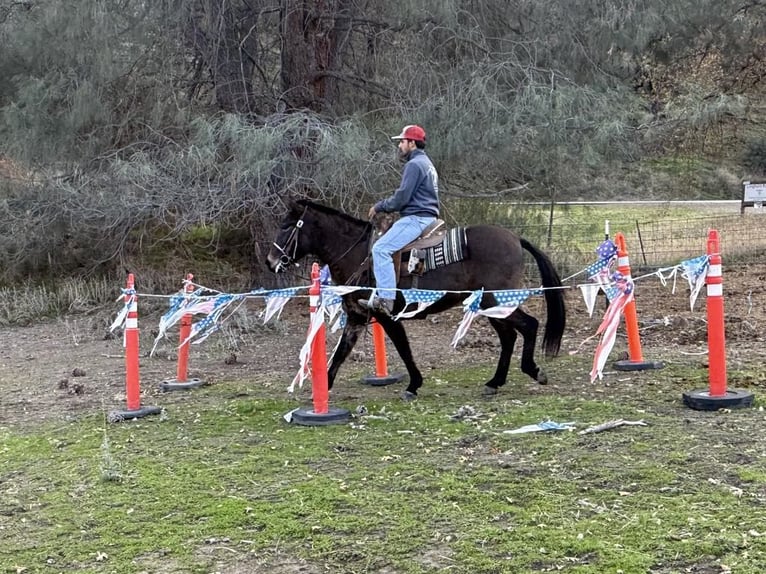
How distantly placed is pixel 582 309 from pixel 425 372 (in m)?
4.62

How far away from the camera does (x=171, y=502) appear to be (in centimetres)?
494

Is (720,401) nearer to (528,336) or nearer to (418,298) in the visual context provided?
(528,336)

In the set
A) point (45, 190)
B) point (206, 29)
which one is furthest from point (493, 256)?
point (45, 190)

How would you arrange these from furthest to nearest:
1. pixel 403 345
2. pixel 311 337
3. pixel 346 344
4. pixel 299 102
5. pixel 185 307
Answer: pixel 299 102, pixel 185 307, pixel 346 344, pixel 403 345, pixel 311 337

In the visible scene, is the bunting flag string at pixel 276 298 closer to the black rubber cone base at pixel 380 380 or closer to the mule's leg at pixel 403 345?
the mule's leg at pixel 403 345

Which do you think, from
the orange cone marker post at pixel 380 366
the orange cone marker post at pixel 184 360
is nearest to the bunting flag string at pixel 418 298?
the orange cone marker post at pixel 380 366

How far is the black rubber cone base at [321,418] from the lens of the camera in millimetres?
6734

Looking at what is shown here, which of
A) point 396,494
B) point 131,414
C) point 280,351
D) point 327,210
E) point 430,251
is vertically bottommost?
point 396,494

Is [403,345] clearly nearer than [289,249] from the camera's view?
Yes

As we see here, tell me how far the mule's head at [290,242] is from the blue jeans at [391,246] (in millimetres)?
838

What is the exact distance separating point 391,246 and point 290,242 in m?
1.05

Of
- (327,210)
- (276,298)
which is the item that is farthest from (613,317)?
(276,298)

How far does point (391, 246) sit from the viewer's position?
753 centimetres

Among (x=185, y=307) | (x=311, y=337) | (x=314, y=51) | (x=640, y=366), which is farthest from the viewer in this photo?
(x=314, y=51)
